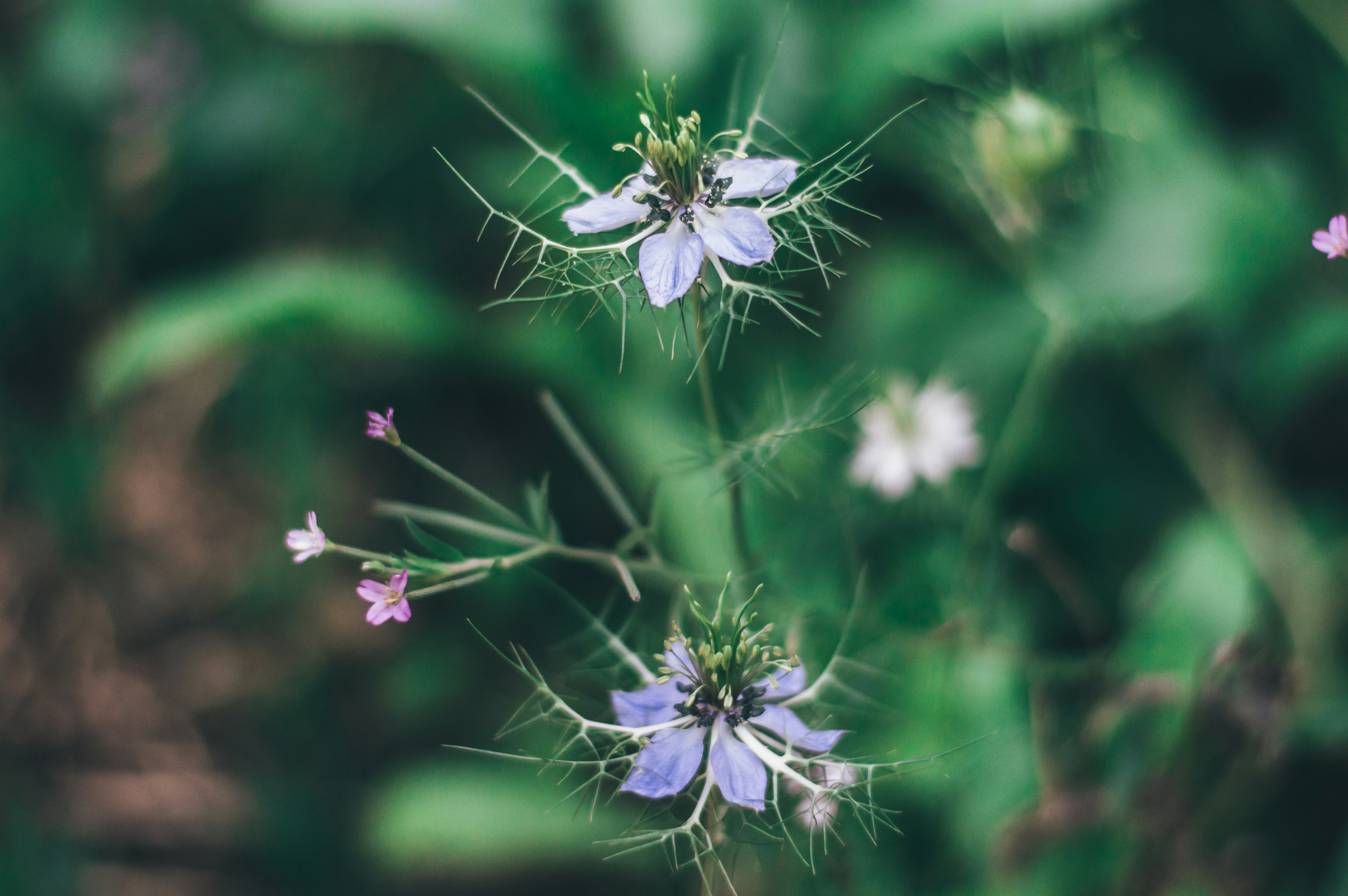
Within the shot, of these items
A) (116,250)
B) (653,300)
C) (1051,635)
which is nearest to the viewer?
(653,300)

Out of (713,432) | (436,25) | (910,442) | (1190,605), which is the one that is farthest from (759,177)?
(436,25)

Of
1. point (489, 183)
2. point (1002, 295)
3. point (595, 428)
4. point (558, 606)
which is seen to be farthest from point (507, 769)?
point (1002, 295)

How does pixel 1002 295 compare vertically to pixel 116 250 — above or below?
below

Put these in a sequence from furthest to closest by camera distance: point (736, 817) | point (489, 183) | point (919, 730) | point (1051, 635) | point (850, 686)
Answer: point (489, 183), point (1051, 635), point (919, 730), point (850, 686), point (736, 817)

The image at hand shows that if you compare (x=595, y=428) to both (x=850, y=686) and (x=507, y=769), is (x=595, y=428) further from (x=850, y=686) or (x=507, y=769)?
(x=850, y=686)

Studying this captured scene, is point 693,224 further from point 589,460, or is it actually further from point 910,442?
point 910,442

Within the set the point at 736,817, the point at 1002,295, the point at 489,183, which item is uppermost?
the point at 489,183
